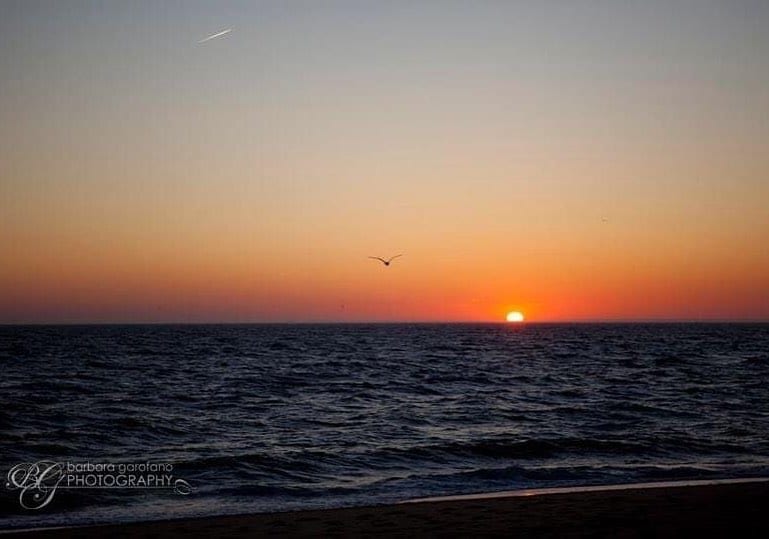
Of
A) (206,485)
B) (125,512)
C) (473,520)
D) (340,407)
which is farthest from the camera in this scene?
(340,407)

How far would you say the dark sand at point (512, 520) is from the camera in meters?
11.3

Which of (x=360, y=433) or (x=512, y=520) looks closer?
(x=512, y=520)

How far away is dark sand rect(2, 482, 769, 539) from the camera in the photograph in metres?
11.3

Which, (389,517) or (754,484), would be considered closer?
(389,517)

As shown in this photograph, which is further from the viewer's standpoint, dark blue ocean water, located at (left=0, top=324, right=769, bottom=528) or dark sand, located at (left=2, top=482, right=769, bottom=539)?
dark blue ocean water, located at (left=0, top=324, right=769, bottom=528)

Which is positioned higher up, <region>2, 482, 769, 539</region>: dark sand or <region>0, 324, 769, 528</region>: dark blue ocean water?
<region>2, 482, 769, 539</region>: dark sand

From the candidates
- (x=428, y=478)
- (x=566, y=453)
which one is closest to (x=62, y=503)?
(x=428, y=478)

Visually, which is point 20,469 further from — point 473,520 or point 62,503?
point 473,520

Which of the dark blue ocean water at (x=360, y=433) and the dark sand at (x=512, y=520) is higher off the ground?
the dark sand at (x=512, y=520)

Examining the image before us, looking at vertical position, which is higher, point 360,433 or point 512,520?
point 512,520

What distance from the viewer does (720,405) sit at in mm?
32406

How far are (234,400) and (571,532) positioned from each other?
24.1 metres

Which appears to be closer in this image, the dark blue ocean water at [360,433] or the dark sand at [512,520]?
the dark sand at [512,520]

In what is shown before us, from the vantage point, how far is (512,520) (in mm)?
12195
